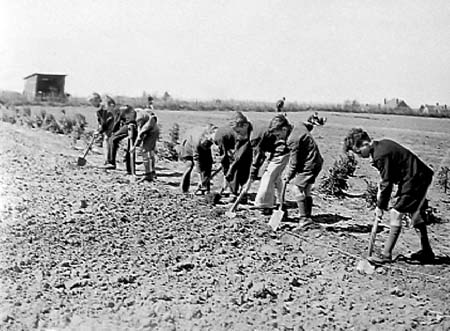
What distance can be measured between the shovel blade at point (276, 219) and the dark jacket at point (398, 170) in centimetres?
100

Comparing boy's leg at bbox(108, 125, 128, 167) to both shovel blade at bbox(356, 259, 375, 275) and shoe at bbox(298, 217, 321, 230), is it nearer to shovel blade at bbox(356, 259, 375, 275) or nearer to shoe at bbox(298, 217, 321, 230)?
shoe at bbox(298, 217, 321, 230)

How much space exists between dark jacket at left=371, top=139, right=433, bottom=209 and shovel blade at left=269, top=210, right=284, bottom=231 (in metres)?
1.00

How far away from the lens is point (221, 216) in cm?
527

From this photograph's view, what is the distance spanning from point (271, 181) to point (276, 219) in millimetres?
543

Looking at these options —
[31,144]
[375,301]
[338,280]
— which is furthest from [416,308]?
[31,144]

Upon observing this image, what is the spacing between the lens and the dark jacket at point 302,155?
16.5 feet

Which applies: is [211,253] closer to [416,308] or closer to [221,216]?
[221,216]

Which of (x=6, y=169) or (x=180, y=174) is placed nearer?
(x=6, y=169)

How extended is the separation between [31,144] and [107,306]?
4.30m

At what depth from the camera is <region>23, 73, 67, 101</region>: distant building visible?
6.80 meters

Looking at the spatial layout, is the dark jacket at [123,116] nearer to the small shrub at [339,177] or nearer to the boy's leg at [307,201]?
the small shrub at [339,177]

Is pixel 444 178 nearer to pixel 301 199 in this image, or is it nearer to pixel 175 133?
pixel 301 199

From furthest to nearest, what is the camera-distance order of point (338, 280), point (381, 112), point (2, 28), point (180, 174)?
point (180, 174) → point (2, 28) → point (381, 112) → point (338, 280)

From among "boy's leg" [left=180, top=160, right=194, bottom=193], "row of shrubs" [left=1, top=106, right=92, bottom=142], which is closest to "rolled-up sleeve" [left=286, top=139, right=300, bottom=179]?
"boy's leg" [left=180, top=160, right=194, bottom=193]
